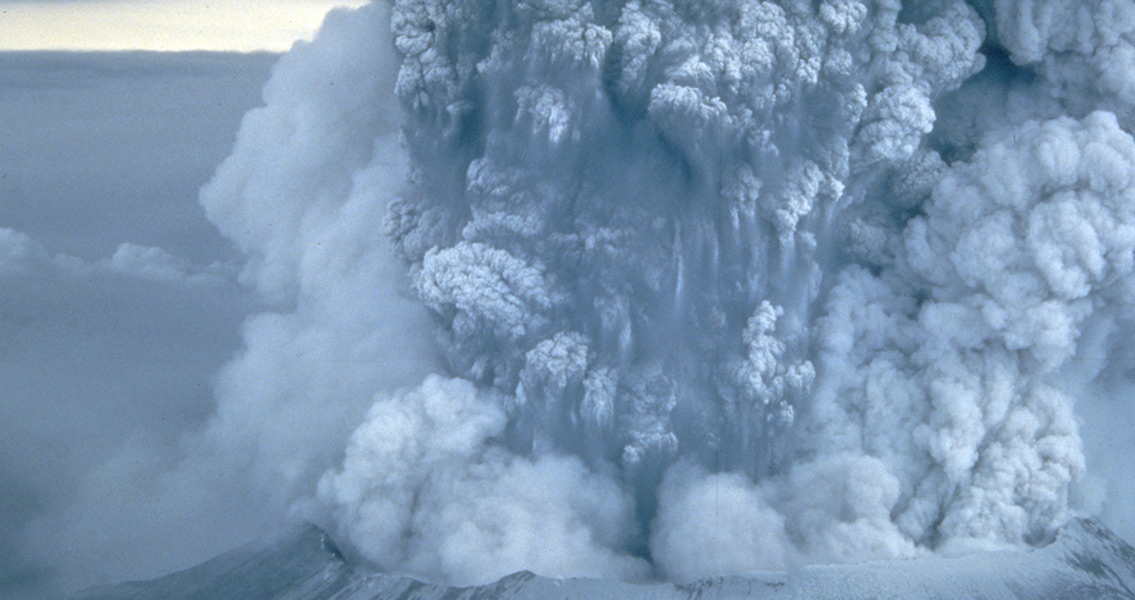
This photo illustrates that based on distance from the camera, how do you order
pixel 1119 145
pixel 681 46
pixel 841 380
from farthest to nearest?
pixel 841 380 → pixel 1119 145 → pixel 681 46

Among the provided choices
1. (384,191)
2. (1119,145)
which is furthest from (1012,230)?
(384,191)

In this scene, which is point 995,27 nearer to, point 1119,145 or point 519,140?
point 1119,145

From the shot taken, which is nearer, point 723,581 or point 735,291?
point 723,581

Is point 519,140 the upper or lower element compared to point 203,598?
upper

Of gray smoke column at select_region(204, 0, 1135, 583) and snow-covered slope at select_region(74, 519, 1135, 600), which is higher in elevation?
gray smoke column at select_region(204, 0, 1135, 583)
